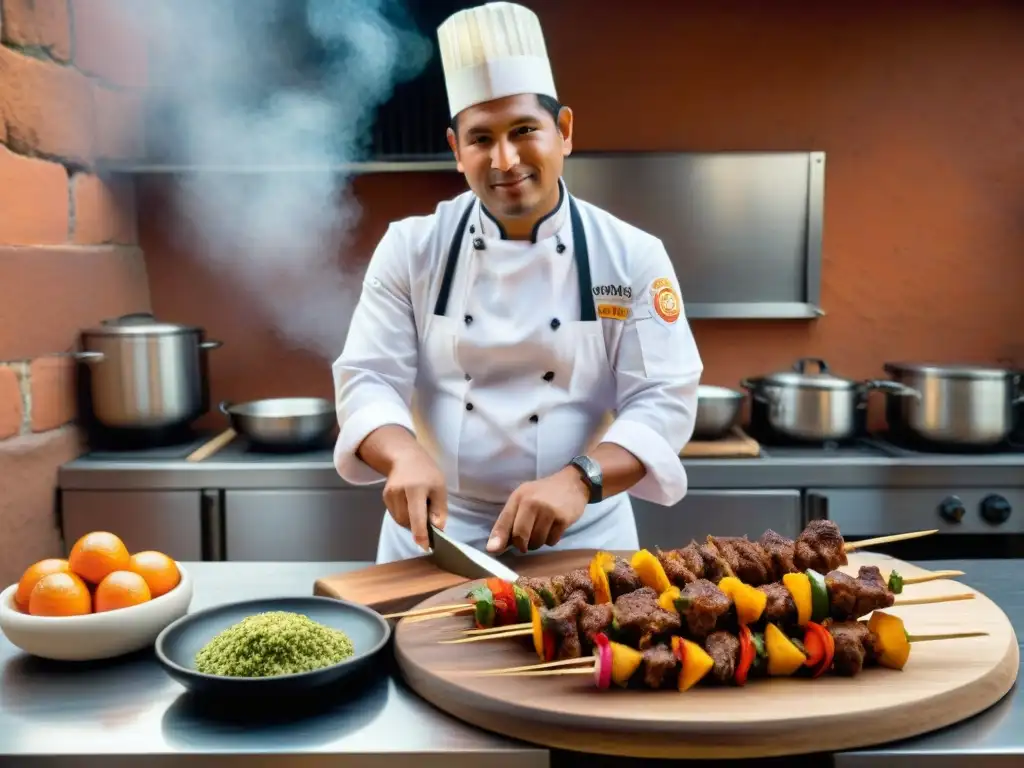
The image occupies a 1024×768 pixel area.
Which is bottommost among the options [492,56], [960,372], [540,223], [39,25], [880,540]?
[880,540]

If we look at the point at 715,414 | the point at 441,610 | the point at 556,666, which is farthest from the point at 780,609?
the point at 715,414

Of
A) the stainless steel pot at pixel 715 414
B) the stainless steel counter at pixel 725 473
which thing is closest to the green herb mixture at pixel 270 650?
the stainless steel counter at pixel 725 473

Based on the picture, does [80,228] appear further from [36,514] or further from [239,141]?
[36,514]

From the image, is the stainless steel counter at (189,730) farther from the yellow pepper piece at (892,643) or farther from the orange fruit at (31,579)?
the yellow pepper piece at (892,643)

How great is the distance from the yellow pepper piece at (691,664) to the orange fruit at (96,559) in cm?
86

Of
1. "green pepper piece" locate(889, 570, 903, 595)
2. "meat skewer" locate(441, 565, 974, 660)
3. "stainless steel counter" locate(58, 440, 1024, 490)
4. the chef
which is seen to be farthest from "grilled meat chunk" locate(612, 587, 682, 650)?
"stainless steel counter" locate(58, 440, 1024, 490)

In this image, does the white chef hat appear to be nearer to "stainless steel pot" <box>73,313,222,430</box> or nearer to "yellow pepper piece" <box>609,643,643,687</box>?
"yellow pepper piece" <box>609,643,643,687</box>

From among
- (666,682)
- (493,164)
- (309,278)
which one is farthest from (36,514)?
(666,682)

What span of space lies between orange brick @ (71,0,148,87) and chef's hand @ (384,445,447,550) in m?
2.41

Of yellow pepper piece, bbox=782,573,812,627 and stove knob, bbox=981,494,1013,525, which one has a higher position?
yellow pepper piece, bbox=782,573,812,627

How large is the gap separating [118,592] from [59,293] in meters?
2.12

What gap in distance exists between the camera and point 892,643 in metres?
1.27

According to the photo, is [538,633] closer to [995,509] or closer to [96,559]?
[96,559]

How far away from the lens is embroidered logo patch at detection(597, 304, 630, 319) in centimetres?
219
